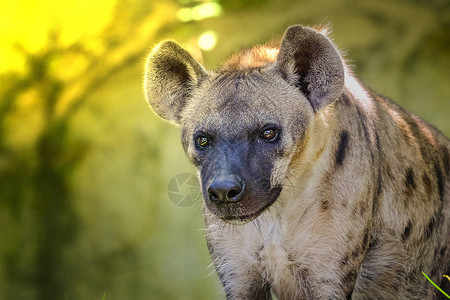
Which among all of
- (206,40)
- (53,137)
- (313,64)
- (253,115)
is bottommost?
(53,137)

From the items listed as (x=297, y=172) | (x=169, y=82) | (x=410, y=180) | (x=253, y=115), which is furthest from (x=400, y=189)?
(x=169, y=82)

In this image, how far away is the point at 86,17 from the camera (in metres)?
6.96

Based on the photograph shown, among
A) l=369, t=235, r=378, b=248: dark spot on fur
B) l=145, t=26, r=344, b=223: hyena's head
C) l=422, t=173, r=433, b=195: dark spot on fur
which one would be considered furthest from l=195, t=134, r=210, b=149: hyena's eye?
l=422, t=173, r=433, b=195: dark spot on fur

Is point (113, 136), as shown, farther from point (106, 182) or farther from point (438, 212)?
point (438, 212)

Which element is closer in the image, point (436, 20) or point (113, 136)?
point (436, 20)

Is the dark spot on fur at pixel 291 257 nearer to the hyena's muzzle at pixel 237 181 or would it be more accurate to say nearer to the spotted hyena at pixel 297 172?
the spotted hyena at pixel 297 172

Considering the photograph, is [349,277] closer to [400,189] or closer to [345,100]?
[400,189]

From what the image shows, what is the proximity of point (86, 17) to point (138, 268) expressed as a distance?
2.20 m

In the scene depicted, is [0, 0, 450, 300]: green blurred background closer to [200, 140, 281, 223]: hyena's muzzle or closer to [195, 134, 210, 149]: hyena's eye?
[195, 134, 210, 149]: hyena's eye

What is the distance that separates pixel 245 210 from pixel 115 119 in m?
3.81

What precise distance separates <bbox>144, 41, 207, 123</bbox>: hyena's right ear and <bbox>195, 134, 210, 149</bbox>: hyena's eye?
38 cm

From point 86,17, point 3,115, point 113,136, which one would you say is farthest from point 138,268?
point 86,17

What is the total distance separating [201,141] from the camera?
371 cm

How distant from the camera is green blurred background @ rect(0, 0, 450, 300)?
6.91 m
